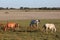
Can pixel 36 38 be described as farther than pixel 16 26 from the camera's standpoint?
No

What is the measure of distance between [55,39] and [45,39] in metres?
0.89

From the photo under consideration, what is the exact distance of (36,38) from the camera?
20.2m

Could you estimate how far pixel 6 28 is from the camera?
2680cm

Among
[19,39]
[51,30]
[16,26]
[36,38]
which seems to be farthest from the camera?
[16,26]

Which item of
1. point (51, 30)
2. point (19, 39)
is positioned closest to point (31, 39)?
point (19, 39)

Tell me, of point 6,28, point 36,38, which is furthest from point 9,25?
point 36,38

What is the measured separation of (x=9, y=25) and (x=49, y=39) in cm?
858

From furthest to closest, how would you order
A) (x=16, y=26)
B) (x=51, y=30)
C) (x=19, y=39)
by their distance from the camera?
(x=16, y=26), (x=51, y=30), (x=19, y=39)

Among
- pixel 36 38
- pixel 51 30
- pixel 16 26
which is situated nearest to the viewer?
pixel 36 38

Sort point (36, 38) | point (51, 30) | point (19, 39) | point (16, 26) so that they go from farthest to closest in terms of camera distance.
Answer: point (16, 26) → point (51, 30) → point (36, 38) → point (19, 39)

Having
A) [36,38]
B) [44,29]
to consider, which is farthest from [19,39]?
[44,29]

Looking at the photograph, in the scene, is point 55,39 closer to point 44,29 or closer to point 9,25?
point 44,29

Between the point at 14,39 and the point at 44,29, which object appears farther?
the point at 44,29

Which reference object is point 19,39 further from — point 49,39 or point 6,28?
point 6,28
